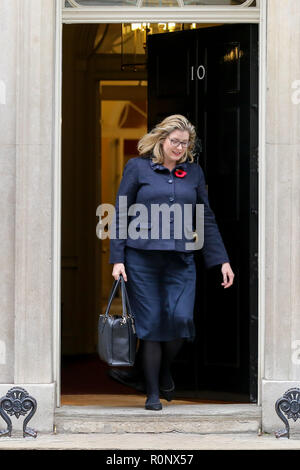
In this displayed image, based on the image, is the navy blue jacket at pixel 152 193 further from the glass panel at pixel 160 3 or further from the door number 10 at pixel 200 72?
the glass panel at pixel 160 3

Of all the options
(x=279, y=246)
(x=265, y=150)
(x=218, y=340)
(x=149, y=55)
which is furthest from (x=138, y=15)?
(x=218, y=340)

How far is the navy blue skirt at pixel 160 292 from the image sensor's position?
Result: 22.3 feet

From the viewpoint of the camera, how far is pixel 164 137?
6844mm

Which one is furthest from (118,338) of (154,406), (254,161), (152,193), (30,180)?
(254,161)

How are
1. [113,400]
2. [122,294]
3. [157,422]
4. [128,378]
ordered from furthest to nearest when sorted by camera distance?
1. [128,378]
2. [113,400]
3. [157,422]
4. [122,294]

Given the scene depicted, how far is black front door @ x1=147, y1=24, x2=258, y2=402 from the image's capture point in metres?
7.00

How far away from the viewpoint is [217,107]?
7340 millimetres

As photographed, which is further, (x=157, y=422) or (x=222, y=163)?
(x=222, y=163)

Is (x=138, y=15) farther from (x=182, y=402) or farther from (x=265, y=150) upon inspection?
(x=182, y=402)

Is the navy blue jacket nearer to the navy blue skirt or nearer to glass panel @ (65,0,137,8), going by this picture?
the navy blue skirt

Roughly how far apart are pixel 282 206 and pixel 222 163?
0.88 m

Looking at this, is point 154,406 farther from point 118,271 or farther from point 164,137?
point 164,137

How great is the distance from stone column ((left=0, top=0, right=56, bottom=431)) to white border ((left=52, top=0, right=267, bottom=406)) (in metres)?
0.08

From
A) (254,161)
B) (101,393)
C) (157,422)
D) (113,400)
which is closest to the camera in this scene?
(157,422)
